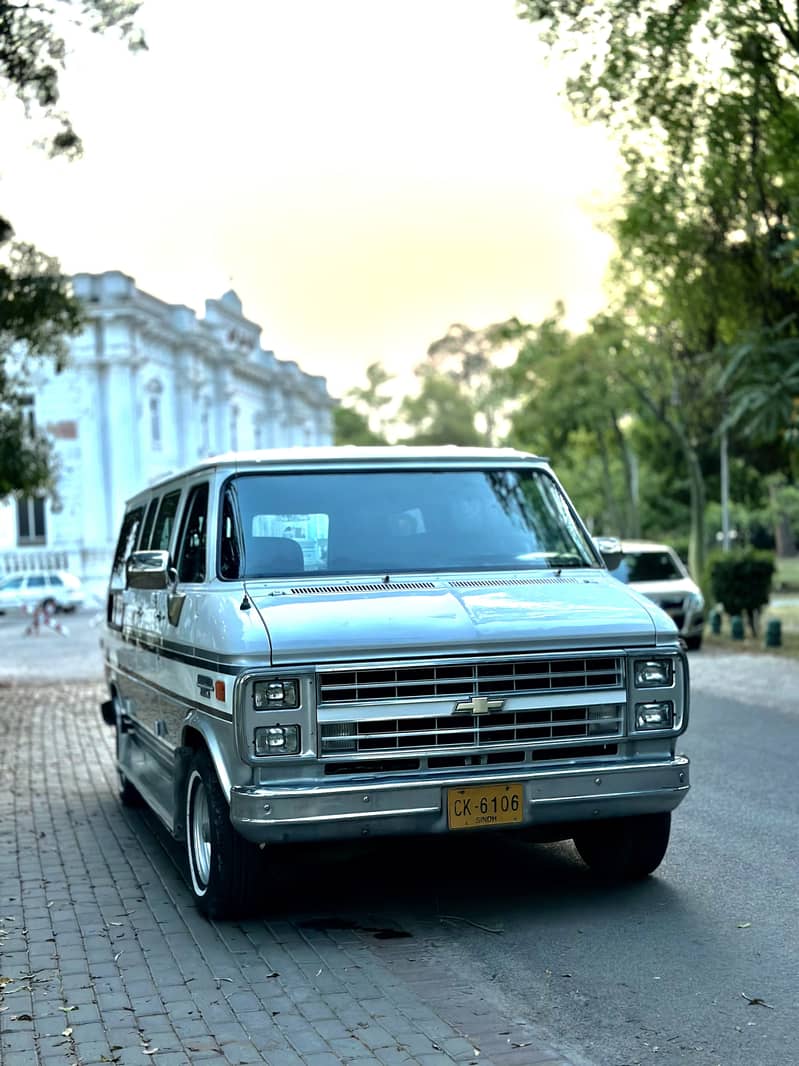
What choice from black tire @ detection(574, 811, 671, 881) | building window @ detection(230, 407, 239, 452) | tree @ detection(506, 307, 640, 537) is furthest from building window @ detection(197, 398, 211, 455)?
black tire @ detection(574, 811, 671, 881)

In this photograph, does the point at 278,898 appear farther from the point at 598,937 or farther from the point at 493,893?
the point at 598,937

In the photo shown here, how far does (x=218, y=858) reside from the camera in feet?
21.5

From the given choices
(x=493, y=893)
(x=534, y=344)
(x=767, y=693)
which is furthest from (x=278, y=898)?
(x=534, y=344)

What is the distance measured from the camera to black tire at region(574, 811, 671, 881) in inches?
276

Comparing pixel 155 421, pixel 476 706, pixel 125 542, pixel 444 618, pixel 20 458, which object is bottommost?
pixel 476 706

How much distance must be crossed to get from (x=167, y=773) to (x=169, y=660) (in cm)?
82

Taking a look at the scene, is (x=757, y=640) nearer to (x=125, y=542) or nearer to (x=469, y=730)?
(x=125, y=542)

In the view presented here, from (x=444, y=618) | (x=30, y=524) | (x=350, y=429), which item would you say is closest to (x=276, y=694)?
(x=444, y=618)

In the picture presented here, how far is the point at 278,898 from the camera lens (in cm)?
712

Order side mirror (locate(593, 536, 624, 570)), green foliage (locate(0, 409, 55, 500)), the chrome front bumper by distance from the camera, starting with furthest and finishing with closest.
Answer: green foliage (locate(0, 409, 55, 500)) < side mirror (locate(593, 536, 624, 570)) < the chrome front bumper

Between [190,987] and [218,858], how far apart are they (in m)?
0.85

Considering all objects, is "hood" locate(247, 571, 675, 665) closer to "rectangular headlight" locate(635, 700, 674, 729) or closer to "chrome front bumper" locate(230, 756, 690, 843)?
"rectangular headlight" locate(635, 700, 674, 729)

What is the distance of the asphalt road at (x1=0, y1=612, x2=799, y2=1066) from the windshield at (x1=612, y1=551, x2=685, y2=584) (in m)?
12.9

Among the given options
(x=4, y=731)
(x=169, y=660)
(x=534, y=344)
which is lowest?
(x=4, y=731)
